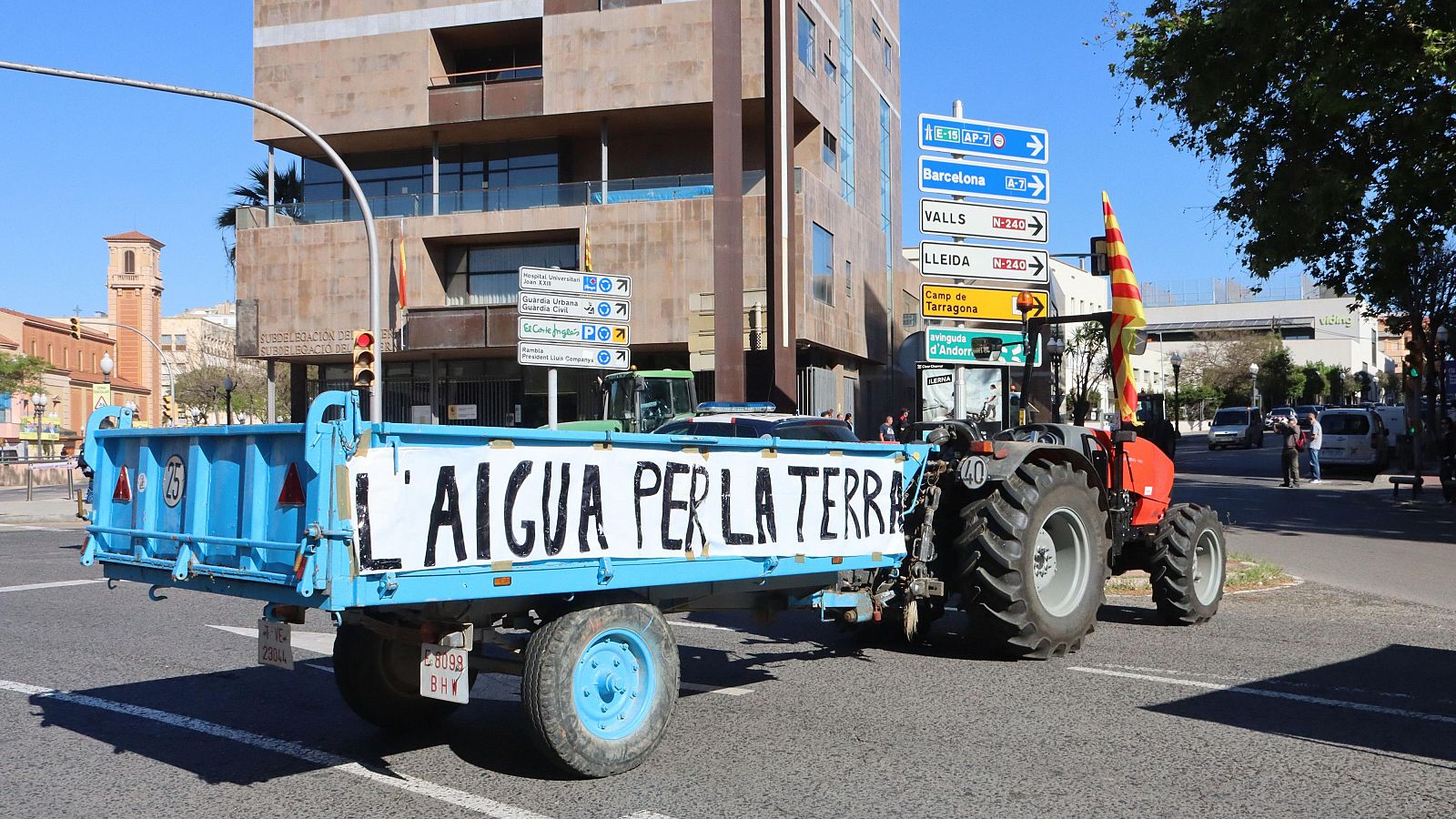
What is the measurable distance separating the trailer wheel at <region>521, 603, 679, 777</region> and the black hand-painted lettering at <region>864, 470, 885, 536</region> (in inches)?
65.7

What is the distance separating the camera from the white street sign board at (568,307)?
14.2 m

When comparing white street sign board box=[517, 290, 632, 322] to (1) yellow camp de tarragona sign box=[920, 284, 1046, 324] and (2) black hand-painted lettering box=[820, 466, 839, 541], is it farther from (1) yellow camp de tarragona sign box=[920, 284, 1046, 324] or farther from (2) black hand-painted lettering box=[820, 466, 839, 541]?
(2) black hand-painted lettering box=[820, 466, 839, 541]

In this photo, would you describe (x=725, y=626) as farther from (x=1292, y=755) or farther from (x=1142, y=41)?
(x=1142, y=41)

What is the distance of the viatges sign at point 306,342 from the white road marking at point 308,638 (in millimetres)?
27290

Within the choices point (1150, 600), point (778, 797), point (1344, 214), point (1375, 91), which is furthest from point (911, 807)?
point (1344, 214)

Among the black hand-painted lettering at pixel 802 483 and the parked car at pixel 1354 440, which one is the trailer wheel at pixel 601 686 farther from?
the parked car at pixel 1354 440

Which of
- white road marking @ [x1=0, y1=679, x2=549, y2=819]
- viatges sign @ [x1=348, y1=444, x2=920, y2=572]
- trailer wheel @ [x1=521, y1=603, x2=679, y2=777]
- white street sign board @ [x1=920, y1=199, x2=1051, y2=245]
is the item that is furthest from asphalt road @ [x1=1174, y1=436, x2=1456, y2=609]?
white road marking @ [x1=0, y1=679, x2=549, y2=819]

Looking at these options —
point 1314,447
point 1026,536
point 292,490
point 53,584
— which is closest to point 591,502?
point 292,490

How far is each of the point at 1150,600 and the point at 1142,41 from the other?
42.5ft

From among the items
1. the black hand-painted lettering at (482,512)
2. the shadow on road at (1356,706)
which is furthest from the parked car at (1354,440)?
the black hand-painted lettering at (482,512)

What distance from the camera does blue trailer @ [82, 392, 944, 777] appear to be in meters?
4.80

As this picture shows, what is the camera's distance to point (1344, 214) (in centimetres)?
1941

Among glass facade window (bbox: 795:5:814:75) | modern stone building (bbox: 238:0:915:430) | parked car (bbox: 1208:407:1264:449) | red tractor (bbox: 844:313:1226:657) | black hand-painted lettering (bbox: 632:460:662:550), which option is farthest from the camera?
parked car (bbox: 1208:407:1264:449)

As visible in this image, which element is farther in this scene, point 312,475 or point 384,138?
point 384,138
